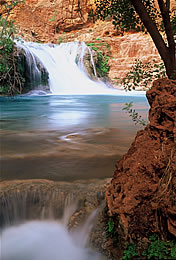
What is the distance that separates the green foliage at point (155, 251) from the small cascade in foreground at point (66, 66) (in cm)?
1704

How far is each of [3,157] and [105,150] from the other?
1738 mm

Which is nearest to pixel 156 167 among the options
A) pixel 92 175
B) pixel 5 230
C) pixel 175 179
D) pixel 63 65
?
pixel 175 179

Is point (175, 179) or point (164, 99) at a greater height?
point (164, 99)

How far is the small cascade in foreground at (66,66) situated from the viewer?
19.5 metres

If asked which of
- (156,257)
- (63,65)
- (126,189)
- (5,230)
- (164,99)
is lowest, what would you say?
(5,230)

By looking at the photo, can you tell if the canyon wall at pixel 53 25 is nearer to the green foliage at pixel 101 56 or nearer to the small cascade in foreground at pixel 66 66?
the green foliage at pixel 101 56

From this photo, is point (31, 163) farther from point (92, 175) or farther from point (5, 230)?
point (5, 230)

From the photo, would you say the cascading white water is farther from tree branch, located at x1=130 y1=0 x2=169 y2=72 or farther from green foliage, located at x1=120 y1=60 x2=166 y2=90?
tree branch, located at x1=130 y1=0 x2=169 y2=72

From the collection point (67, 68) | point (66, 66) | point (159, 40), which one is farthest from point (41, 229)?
point (66, 66)

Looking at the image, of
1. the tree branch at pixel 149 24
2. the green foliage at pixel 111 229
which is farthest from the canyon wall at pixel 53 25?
the green foliage at pixel 111 229

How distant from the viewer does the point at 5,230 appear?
7.28ft

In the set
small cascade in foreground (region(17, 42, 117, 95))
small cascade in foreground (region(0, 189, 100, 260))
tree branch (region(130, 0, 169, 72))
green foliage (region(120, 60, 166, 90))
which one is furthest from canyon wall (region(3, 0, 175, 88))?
small cascade in foreground (region(0, 189, 100, 260))

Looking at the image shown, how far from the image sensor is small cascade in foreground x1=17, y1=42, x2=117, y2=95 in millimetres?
19469

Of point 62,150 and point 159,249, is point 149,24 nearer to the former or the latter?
point 159,249
